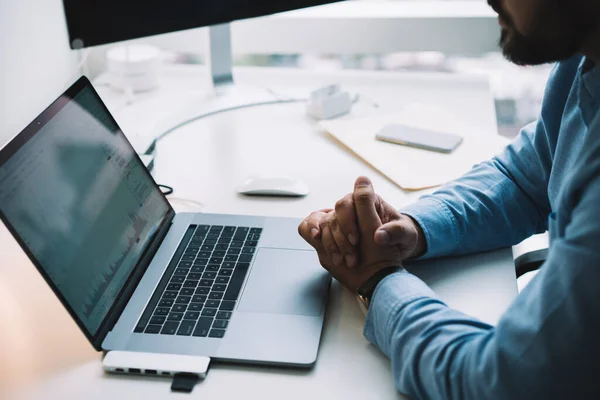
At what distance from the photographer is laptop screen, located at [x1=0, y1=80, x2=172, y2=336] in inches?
33.7

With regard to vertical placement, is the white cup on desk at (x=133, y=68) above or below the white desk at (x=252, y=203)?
above

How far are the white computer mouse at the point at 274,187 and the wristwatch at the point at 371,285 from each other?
322 millimetres

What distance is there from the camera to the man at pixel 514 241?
70cm


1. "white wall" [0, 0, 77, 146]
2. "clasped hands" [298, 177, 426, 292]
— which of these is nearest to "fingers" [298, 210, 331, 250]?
"clasped hands" [298, 177, 426, 292]

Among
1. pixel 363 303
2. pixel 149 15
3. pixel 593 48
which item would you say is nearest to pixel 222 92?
pixel 149 15

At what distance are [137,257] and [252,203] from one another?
0.26 meters

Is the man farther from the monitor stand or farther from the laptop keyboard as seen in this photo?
the monitor stand

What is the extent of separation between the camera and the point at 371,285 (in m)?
0.96

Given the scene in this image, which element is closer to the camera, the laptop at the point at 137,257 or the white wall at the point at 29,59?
the laptop at the point at 137,257

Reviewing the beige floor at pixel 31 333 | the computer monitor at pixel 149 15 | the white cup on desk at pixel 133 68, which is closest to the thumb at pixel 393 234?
the beige floor at pixel 31 333

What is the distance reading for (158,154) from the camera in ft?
4.69

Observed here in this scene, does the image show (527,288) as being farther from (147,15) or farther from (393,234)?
(147,15)

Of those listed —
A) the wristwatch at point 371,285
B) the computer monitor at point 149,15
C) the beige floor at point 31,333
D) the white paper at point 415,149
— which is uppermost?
the computer monitor at point 149,15

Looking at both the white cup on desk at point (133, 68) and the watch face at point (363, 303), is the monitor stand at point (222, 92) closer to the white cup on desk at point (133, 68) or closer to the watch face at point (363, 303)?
the white cup on desk at point (133, 68)
